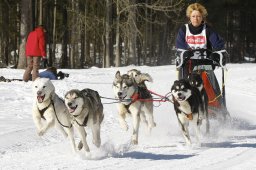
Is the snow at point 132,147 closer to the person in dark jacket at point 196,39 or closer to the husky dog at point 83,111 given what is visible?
the husky dog at point 83,111

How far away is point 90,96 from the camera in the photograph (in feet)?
18.9

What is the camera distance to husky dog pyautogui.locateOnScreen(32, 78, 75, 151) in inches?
210

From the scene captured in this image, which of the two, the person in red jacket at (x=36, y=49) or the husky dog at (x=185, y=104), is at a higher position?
the person in red jacket at (x=36, y=49)

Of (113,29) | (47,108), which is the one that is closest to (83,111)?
(47,108)

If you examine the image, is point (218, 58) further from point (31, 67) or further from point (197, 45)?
point (31, 67)

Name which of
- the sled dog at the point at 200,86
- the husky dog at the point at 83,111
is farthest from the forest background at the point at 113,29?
the husky dog at the point at 83,111

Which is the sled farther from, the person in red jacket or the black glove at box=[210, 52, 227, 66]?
the person in red jacket

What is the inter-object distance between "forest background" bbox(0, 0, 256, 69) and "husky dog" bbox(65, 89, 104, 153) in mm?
17508

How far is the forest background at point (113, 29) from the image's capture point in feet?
88.3

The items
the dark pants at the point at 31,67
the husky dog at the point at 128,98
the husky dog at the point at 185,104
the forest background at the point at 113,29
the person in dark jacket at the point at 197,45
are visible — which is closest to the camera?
the husky dog at the point at 185,104

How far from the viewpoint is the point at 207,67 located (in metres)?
7.21

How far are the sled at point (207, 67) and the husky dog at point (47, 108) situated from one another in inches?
85.4

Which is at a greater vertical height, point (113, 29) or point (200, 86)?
point (113, 29)

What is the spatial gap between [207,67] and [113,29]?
80.6 ft
